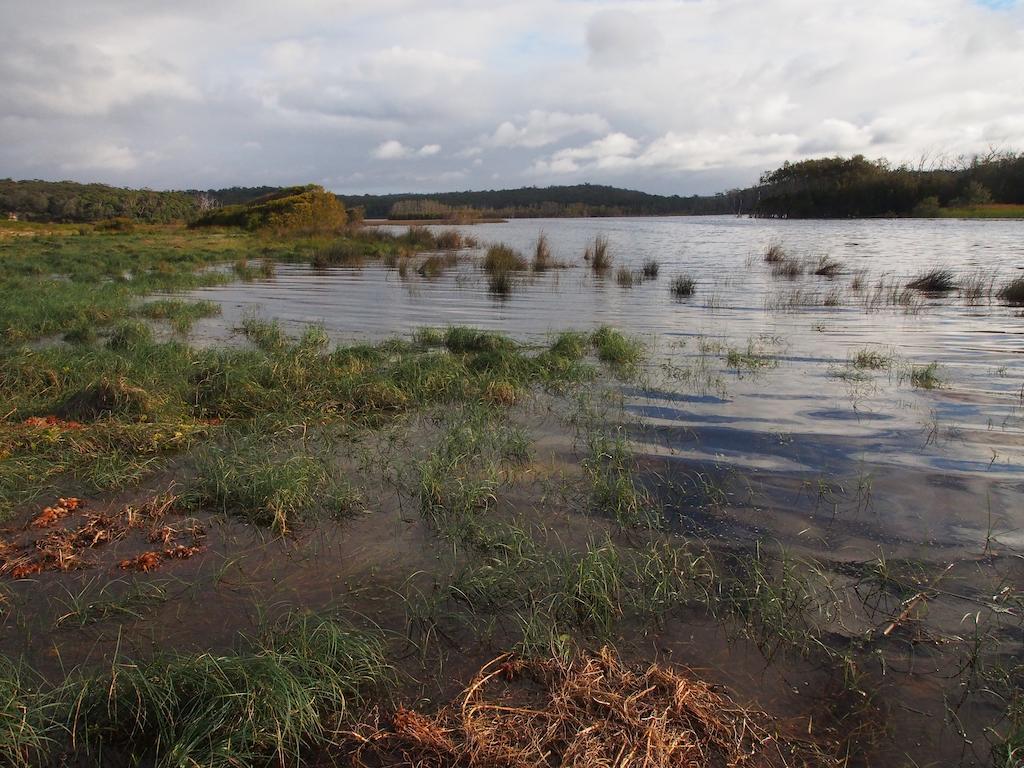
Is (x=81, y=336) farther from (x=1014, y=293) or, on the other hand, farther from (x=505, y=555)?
(x=1014, y=293)

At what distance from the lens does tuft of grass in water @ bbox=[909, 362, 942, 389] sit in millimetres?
8742

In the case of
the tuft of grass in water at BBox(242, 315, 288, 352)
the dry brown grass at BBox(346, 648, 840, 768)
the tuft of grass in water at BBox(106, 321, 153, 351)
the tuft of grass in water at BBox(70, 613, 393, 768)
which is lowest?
the dry brown grass at BBox(346, 648, 840, 768)

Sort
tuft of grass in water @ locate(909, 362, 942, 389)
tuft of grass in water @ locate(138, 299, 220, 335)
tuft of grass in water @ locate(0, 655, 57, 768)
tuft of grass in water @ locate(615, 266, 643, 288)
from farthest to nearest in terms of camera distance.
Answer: tuft of grass in water @ locate(615, 266, 643, 288) < tuft of grass in water @ locate(138, 299, 220, 335) < tuft of grass in water @ locate(909, 362, 942, 389) < tuft of grass in water @ locate(0, 655, 57, 768)

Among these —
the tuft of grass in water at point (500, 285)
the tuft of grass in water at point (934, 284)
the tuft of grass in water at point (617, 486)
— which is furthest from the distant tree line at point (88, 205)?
the tuft of grass in water at point (617, 486)

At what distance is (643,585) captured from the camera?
3.98m

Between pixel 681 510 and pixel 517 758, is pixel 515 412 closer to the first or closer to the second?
pixel 681 510

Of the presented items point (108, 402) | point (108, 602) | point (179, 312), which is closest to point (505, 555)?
point (108, 602)

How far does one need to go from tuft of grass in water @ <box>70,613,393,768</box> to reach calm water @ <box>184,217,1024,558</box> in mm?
3136

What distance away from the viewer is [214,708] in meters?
2.66

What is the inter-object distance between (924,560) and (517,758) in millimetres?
3318

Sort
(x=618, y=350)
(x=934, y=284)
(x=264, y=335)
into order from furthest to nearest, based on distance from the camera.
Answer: (x=934, y=284) < (x=264, y=335) < (x=618, y=350)

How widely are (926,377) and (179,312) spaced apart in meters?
14.2

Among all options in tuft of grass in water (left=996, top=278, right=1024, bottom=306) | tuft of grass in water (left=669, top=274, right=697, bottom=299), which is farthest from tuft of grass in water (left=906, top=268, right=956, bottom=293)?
tuft of grass in water (left=669, top=274, right=697, bottom=299)

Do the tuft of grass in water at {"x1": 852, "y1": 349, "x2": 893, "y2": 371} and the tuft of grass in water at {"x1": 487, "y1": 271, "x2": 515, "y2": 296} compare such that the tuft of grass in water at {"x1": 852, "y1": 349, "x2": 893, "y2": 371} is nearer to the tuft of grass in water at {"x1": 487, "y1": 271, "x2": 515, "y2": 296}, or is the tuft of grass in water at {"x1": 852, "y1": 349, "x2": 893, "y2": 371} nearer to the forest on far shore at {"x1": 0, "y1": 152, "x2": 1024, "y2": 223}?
the tuft of grass in water at {"x1": 487, "y1": 271, "x2": 515, "y2": 296}
